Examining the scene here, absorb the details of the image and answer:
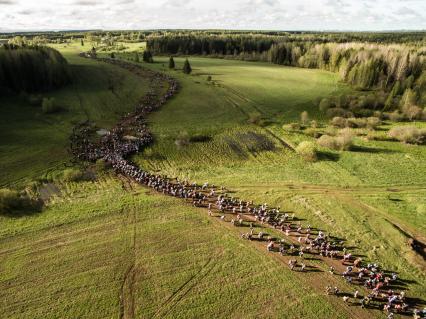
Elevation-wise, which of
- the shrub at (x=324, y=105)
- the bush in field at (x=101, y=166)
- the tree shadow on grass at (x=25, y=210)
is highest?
the shrub at (x=324, y=105)

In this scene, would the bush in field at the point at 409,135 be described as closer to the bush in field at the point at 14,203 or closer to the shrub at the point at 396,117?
the shrub at the point at 396,117

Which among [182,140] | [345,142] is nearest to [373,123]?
[345,142]

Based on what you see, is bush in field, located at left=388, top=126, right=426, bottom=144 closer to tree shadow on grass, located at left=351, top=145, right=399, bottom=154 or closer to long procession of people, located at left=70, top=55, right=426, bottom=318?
tree shadow on grass, located at left=351, top=145, right=399, bottom=154

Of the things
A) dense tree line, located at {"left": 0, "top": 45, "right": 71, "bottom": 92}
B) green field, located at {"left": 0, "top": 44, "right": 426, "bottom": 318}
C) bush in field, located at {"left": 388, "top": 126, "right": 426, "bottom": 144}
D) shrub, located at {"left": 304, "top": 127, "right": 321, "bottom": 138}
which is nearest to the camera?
green field, located at {"left": 0, "top": 44, "right": 426, "bottom": 318}

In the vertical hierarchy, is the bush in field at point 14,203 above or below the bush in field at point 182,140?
below

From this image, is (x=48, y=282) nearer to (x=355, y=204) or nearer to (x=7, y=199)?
(x=7, y=199)

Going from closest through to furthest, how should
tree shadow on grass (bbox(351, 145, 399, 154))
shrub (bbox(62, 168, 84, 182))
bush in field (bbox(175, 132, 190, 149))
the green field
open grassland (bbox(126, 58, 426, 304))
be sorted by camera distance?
the green field → open grassland (bbox(126, 58, 426, 304)) → shrub (bbox(62, 168, 84, 182)) → bush in field (bbox(175, 132, 190, 149)) → tree shadow on grass (bbox(351, 145, 399, 154))

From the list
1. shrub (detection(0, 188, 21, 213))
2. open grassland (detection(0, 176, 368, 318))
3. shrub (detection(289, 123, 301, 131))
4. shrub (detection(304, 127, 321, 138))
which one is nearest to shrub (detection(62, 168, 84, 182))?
open grassland (detection(0, 176, 368, 318))

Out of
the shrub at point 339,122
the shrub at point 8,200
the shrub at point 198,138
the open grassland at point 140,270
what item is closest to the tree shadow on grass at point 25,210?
the shrub at point 8,200
